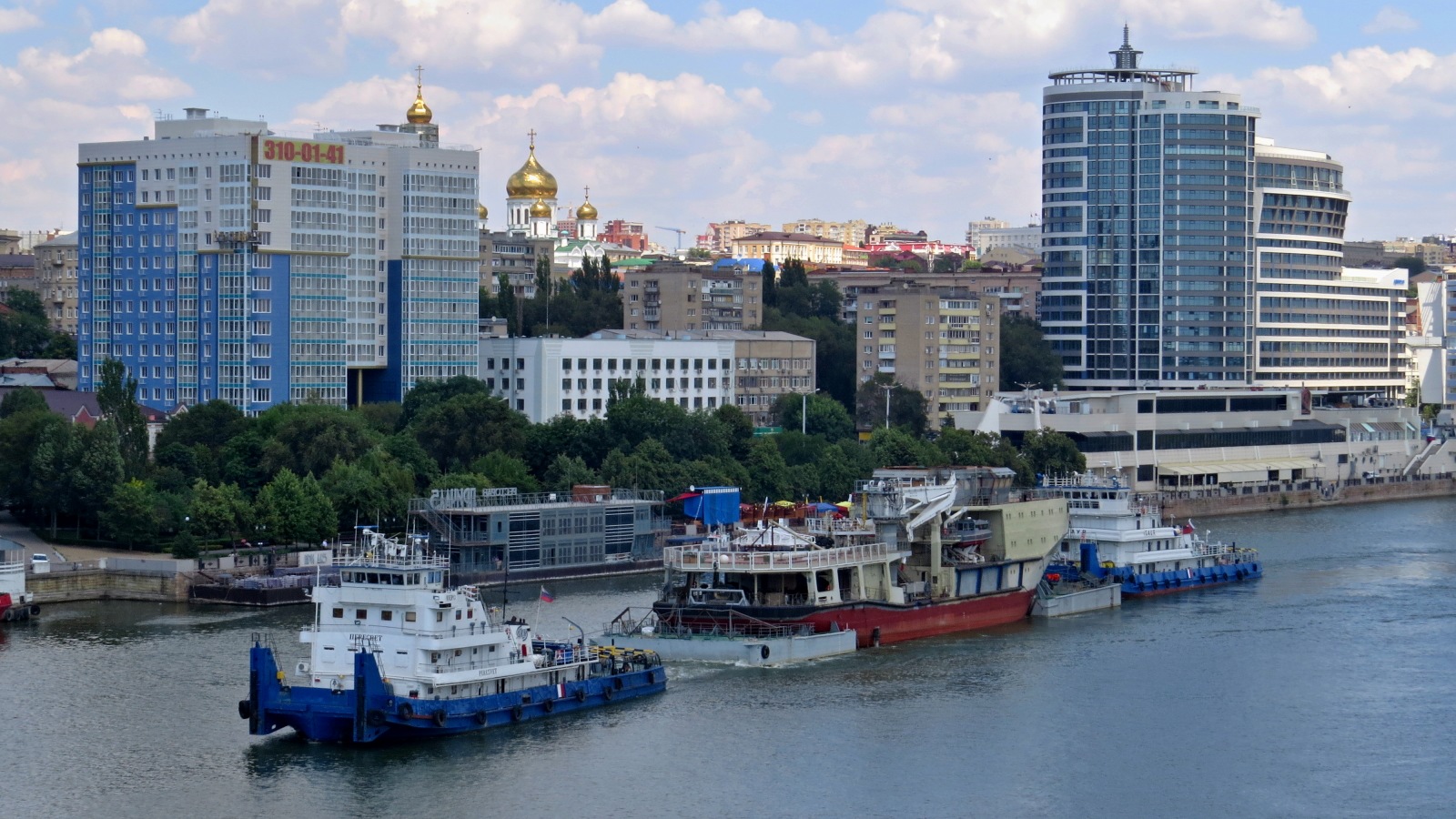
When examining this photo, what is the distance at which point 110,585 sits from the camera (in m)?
53.0

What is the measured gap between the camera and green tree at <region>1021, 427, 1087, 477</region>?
267 feet

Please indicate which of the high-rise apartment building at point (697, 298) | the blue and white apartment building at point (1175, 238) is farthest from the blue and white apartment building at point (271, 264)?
the blue and white apartment building at point (1175, 238)

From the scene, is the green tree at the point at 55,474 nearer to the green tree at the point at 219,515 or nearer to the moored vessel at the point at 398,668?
the green tree at the point at 219,515

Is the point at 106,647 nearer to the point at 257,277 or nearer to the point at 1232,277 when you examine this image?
the point at 257,277

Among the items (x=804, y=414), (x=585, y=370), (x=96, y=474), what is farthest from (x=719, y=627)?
(x=804, y=414)

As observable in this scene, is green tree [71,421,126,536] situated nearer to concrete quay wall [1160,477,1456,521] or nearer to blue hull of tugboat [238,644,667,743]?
blue hull of tugboat [238,644,667,743]

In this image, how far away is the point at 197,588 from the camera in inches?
2044

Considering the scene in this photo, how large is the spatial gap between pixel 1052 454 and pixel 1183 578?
24322 mm

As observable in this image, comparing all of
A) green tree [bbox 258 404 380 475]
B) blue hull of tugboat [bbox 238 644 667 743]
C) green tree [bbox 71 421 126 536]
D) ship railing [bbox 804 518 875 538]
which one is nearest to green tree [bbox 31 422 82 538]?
green tree [bbox 71 421 126 536]

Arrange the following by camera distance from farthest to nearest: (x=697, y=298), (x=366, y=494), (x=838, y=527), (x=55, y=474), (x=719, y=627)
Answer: (x=697, y=298), (x=366, y=494), (x=55, y=474), (x=838, y=527), (x=719, y=627)

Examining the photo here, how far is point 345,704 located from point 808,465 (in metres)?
41.5

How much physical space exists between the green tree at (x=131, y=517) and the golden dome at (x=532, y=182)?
3729 inches

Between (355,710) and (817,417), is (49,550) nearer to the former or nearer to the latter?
(355,710)

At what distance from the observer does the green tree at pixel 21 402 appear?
69562 millimetres
